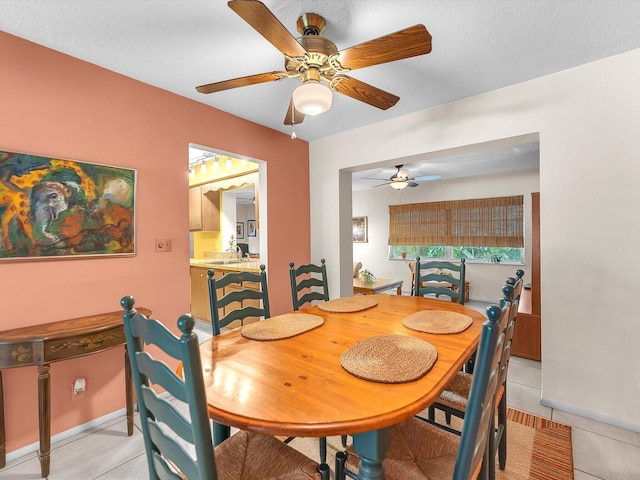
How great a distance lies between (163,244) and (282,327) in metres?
1.45

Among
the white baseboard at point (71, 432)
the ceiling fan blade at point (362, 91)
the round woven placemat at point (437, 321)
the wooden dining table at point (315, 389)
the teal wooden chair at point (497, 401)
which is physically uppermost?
the ceiling fan blade at point (362, 91)

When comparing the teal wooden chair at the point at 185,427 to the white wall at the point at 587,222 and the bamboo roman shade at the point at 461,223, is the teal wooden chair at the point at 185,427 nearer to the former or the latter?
the white wall at the point at 587,222

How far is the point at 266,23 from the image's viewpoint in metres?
1.31

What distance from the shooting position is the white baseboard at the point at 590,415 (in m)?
2.09

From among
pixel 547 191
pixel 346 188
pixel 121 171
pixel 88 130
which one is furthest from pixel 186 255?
pixel 547 191

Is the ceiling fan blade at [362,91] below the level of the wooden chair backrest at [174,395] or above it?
above

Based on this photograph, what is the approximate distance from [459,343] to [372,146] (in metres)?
2.48

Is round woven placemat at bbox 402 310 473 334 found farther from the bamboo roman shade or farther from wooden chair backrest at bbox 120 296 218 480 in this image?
the bamboo roman shade

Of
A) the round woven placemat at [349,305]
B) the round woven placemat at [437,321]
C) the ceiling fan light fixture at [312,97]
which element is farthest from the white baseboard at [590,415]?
the ceiling fan light fixture at [312,97]

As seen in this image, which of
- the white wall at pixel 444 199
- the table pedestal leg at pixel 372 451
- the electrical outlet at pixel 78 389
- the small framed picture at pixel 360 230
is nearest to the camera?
the table pedestal leg at pixel 372 451

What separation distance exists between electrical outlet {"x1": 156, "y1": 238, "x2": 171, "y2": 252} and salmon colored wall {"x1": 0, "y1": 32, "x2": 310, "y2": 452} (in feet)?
0.12

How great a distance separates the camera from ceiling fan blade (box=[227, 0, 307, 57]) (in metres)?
1.21

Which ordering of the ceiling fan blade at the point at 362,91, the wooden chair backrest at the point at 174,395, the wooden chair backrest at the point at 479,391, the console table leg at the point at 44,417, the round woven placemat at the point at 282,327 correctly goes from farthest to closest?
the ceiling fan blade at the point at 362,91 < the console table leg at the point at 44,417 < the round woven placemat at the point at 282,327 < the wooden chair backrest at the point at 479,391 < the wooden chair backrest at the point at 174,395

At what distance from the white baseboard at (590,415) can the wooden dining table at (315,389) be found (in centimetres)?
147
